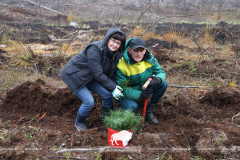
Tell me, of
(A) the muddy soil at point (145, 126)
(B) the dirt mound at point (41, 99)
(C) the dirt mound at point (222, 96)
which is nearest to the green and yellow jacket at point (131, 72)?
(A) the muddy soil at point (145, 126)

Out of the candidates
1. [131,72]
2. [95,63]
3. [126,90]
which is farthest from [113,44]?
[126,90]

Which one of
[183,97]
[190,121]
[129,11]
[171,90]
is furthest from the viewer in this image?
[129,11]

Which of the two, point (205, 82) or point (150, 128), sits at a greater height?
point (205, 82)

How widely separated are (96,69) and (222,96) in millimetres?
2535

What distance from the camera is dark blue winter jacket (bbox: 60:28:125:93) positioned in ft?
7.96

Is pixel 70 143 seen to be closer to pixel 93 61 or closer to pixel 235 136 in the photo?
pixel 93 61

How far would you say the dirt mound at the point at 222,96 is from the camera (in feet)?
11.5

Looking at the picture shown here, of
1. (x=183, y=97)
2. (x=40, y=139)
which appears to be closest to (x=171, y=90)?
(x=183, y=97)

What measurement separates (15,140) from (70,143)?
703 mm

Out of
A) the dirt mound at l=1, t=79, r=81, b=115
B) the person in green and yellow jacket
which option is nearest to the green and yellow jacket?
the person in green and yellow jacket

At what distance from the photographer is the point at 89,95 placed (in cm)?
264

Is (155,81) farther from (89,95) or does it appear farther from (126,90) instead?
(89,95)

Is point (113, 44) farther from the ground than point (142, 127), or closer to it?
farther from the ground

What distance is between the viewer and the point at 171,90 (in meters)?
4.02
